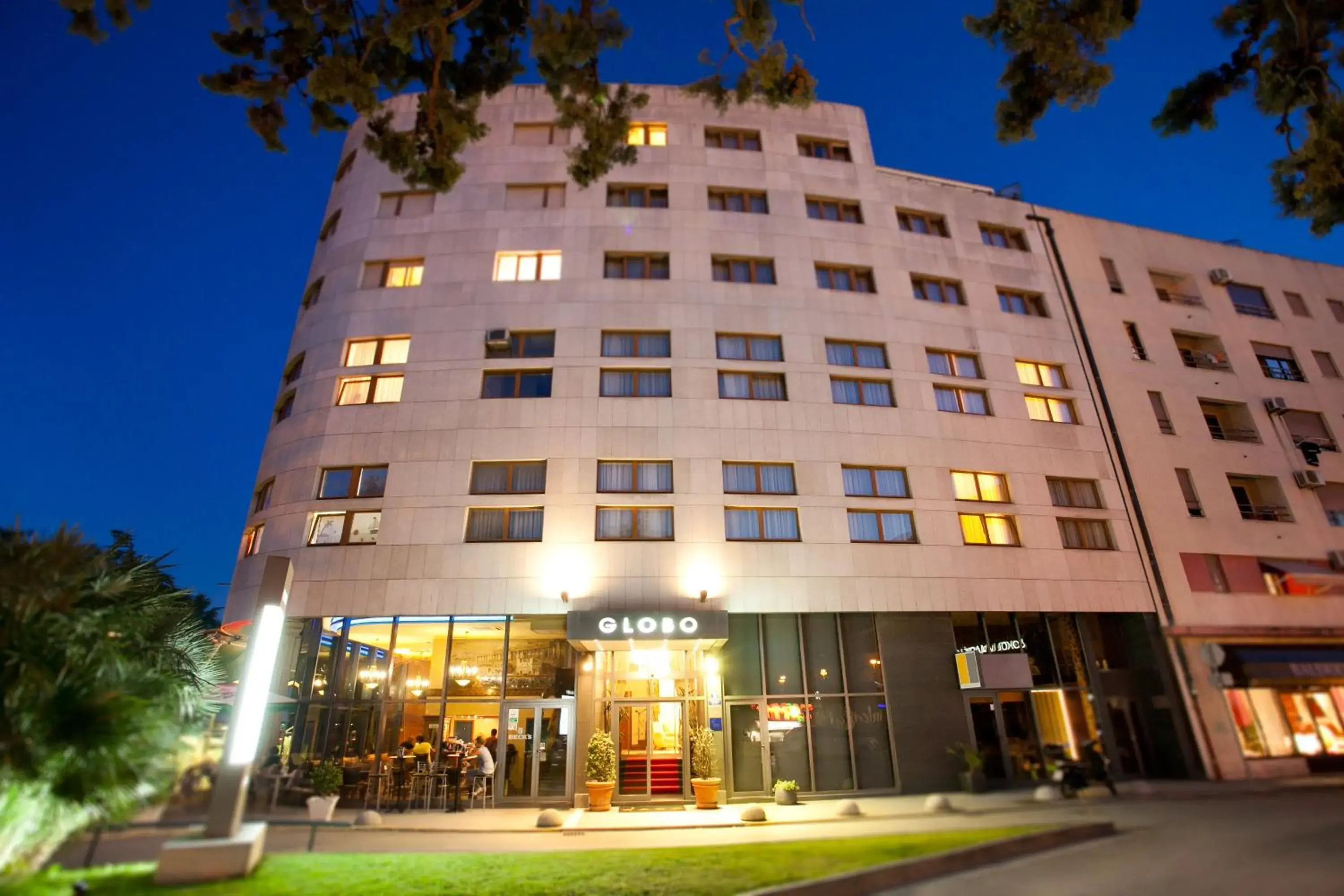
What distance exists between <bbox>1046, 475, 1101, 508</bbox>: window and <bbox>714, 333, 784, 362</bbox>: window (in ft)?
36.5

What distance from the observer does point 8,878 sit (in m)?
6.09

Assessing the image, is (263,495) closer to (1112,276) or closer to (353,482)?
(353,482)

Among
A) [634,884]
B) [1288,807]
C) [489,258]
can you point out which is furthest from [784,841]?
[489,258]

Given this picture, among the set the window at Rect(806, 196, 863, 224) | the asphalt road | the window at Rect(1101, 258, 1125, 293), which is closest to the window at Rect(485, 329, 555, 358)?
the window at Rect(806, 196, 863, 224)

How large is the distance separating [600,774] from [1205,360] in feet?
99.1

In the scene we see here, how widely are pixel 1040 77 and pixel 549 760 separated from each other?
64.1 feet

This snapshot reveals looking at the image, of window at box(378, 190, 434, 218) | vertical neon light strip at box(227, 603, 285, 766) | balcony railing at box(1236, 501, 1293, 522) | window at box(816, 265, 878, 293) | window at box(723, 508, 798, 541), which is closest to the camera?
vertical neon light strip at box(227, 603, 285, 766)

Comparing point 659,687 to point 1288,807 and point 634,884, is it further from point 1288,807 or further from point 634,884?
point 1288,807

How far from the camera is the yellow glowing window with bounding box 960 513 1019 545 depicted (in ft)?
74.6

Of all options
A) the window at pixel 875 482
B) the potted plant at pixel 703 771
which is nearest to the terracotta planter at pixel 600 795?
the potted plant at pixel 703 771

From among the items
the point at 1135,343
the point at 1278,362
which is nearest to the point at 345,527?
the point at 1135,343

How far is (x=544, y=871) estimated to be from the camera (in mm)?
8953

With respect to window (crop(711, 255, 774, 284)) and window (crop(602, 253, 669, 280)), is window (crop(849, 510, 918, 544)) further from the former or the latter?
window (crop(602, 253, 669, 280))

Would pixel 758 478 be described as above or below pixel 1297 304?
below
